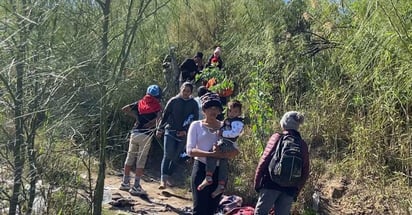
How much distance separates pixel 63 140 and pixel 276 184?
203cm

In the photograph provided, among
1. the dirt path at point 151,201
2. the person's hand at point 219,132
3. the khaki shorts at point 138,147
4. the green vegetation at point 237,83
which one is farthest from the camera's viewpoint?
the khaki shorts at point 138,147

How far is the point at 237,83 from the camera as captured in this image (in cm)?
1126

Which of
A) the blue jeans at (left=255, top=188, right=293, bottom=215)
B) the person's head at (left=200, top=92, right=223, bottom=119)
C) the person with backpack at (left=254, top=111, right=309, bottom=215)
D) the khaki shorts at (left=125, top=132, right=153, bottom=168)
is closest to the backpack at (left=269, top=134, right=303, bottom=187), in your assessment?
the person with backpack at (left=254, top=111, right=309, bottom=215)

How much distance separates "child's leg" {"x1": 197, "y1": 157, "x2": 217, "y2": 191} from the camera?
5953 mm

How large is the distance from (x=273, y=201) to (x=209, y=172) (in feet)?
2.22

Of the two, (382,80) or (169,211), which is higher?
(382,80)

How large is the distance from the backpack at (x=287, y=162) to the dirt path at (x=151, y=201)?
2.37m

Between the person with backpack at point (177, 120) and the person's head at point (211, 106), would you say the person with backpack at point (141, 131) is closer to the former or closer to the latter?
the person with backpack at point (177, 120)

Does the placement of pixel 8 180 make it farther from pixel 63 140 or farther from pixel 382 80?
pixel 382 80

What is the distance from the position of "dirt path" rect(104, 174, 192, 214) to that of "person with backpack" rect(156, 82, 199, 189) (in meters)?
0.22

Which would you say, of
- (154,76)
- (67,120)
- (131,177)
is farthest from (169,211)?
(154,76)

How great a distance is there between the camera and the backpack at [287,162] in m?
5.70

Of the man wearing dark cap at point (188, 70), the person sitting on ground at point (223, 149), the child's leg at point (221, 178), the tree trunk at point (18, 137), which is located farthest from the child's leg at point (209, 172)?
the man wearing dark cap at point (188, 70)

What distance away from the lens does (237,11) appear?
12.9 m
